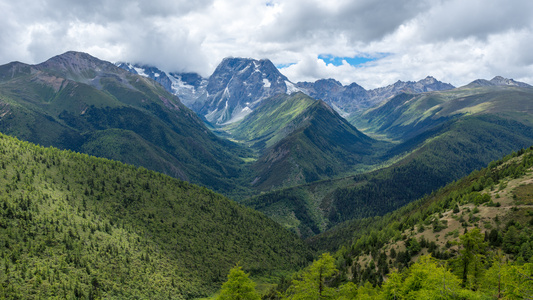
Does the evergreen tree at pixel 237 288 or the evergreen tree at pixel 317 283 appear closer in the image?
the evergreen tree at pixel 317 283

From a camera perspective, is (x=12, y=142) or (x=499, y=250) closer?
(x=499, y=250)

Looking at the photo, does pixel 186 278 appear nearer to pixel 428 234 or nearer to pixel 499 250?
pixel 428 234

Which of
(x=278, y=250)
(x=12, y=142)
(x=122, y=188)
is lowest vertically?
(x=278, y=250)

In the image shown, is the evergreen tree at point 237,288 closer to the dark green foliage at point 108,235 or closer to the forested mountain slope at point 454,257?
the forested mountain slope at point 454,257

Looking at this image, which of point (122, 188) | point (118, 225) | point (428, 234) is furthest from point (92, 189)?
point (428, 234)

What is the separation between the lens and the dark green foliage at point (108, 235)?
89.0 m

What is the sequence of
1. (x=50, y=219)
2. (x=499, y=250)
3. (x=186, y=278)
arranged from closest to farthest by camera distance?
1. (x=499, y=250)
2. (x=50, y=219)
3. (x=186, y=278)

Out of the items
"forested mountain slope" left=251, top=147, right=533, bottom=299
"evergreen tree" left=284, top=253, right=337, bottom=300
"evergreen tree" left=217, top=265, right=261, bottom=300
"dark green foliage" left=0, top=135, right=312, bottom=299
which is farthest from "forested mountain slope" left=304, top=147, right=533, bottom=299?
"dark green foliage" left=0, top=135, right=312, bottom=299

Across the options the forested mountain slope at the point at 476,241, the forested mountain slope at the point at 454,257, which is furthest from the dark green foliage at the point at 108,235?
the forested mountain slope at the point at 476,241

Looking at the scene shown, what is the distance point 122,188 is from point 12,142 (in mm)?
59847

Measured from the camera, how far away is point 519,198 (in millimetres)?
A: 86688

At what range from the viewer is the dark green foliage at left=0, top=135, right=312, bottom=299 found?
89000 mm

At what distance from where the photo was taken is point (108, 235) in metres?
121

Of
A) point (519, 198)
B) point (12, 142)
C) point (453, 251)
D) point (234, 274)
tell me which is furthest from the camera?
point (12, 142)
